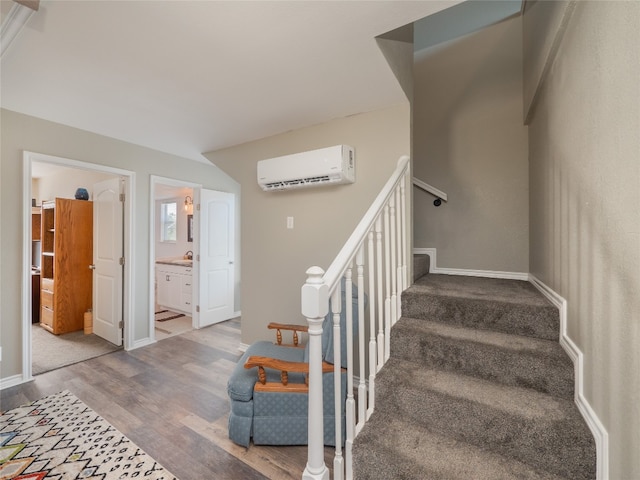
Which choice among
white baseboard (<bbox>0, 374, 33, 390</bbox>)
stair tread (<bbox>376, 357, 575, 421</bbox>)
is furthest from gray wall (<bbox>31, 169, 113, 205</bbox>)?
stair tread (<bbox>376, 357, 575, 421</bbox>)

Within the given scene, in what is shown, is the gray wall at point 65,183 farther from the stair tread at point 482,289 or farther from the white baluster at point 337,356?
the stair tread at point 482,289

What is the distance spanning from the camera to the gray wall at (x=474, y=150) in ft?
8.25

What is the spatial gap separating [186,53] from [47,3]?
608 millimetres

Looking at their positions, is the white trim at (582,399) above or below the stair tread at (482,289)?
below

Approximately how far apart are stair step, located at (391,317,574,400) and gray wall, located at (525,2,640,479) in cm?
14

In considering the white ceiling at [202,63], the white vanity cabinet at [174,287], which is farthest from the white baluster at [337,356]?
the white vanity cabinet at [174,287]

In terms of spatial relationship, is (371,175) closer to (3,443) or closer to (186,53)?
(186,53)

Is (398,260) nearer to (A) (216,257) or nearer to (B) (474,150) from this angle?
(B) (474,150)

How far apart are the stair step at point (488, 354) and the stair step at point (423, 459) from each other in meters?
0.37

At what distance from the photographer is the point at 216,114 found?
249cm

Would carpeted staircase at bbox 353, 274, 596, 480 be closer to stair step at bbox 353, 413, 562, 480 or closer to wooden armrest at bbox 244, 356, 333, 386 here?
stair step at bbox 353, 413, 562, 480

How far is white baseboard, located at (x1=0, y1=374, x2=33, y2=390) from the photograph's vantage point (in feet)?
7.82

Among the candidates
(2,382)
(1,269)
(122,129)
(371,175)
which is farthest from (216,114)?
(2,382)

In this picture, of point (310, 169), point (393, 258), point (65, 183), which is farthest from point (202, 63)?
point (65, 183)
